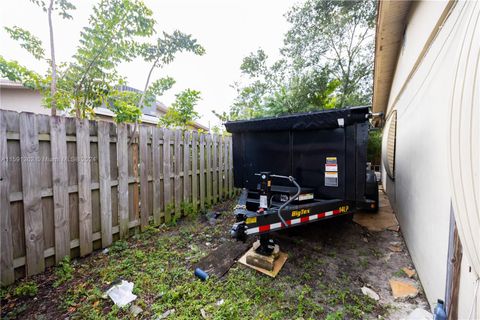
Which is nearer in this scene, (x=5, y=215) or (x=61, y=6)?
(x=5, y=215)

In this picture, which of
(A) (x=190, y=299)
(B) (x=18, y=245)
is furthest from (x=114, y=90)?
(A) (x=190, y=299)

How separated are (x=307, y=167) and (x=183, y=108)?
3582mm

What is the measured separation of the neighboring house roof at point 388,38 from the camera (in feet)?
12.4

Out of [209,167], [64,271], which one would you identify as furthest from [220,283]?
[209,167]

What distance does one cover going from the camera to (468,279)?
1.28m

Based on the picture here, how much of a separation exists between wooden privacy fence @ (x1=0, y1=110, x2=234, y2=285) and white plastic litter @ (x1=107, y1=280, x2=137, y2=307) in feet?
3.04

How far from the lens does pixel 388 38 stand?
4.88 m

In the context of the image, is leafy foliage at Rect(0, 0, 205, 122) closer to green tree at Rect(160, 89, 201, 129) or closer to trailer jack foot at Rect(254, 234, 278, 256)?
green tree at Rect(160, 89, 201, 129)

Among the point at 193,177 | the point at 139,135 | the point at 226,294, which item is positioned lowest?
the point at 226,294

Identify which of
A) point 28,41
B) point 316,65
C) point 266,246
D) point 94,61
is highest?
point 316,65

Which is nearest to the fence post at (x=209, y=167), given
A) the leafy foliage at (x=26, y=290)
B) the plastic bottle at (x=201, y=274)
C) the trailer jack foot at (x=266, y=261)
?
the trailer jack foot at (x=266, y=261)

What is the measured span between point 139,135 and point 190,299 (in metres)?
2.56

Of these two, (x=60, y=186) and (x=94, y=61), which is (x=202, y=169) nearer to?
(x=60, y=186)

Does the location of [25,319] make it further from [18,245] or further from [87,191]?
[87,191]
